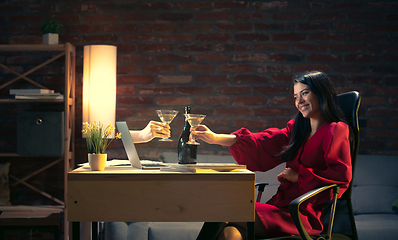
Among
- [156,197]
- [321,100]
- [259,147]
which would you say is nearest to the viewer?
[156,197]

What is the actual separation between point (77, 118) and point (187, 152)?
5.21 ft

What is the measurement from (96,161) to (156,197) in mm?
285

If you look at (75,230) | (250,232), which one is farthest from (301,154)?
(75,230)

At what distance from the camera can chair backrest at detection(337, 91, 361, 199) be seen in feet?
5.36

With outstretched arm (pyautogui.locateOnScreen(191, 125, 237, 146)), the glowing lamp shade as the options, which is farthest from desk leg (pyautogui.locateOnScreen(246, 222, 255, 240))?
the glowing lamp shade

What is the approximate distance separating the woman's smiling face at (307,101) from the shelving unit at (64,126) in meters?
1.75

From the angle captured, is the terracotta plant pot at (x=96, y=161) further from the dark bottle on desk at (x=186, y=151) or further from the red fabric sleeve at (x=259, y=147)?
the red fabric sleeve at (x=259, y=147)

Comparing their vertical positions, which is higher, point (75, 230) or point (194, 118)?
point (194, 118)

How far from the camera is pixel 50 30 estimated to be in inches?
112

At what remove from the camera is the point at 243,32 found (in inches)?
119

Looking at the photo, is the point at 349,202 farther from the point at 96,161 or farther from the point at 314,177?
the point at 96,161

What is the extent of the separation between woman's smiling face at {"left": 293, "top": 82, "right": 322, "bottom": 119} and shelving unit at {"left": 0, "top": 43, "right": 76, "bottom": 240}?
1752 mm

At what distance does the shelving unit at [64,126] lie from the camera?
9.09 feet

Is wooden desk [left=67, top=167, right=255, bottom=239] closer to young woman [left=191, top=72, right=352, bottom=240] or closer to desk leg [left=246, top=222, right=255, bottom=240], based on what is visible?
desk leg [left=246, top=222, right=255, bottom=240]
